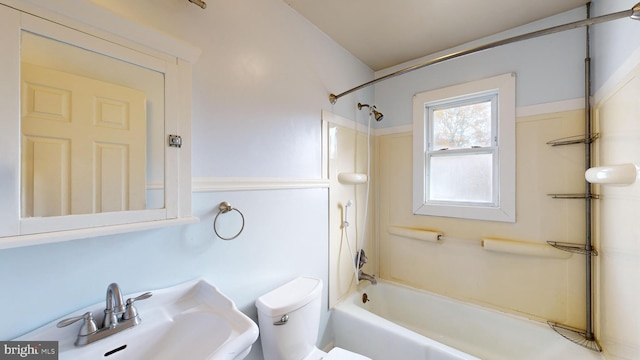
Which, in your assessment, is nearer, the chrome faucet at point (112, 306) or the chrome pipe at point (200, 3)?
the chrome faucet at point (112, 306)

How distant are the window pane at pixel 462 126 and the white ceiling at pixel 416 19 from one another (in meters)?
0.54

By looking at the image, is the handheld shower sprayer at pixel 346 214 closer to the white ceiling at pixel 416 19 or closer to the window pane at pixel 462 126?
the window pane at pixel 462 126

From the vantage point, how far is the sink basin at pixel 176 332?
0.71 m

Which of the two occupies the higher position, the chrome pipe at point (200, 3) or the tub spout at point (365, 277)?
the chrome pipe at point (200, 3)

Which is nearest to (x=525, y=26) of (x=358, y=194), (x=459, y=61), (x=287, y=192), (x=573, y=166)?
(x=459, y=61)

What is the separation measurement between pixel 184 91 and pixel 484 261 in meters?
2.29

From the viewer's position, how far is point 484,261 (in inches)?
71.9

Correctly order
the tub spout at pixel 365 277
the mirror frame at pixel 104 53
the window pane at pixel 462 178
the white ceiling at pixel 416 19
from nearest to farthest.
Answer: the mirror frame at pixel 104 53, the white ceiling at pixel 416 19, the window pane at pixel 462 178, the tub spout at pixel 365 277

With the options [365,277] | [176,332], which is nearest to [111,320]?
[176,332]

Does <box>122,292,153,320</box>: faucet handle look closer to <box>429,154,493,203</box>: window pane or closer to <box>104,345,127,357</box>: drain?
<box>104,345,127,357</box>: drain

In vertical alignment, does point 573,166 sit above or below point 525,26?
below

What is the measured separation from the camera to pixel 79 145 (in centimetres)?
75

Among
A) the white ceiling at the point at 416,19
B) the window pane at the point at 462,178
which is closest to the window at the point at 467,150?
the window pane at the point at 462,178

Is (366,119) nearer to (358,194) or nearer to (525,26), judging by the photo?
(358,194)
